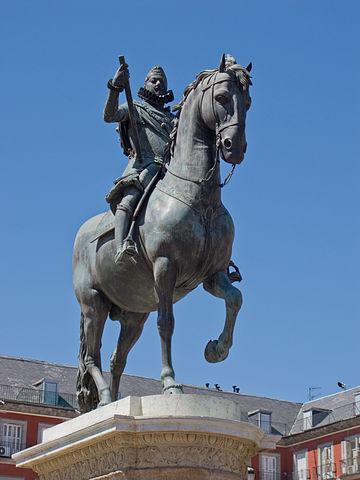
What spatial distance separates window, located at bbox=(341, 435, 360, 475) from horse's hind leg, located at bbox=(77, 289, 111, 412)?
176 ft

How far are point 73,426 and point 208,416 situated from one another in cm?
188

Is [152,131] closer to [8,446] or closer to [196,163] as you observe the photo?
[196,163]

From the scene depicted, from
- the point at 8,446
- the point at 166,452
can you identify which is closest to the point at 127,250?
the point at 166,452

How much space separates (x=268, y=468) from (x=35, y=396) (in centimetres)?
1656

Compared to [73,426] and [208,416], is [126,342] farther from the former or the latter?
[208,416]

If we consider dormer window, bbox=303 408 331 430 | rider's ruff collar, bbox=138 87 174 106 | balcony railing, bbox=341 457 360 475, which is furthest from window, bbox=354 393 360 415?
rider's ruff collar, bbox=138 87 174 106

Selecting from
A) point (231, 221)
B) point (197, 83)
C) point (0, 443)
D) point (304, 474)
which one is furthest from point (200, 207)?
point (304, 474)

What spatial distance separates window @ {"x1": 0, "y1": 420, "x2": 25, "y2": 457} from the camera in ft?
200

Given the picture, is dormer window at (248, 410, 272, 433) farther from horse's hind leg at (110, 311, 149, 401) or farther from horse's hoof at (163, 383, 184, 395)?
horse's hoof at (163, 383, 184, 395)

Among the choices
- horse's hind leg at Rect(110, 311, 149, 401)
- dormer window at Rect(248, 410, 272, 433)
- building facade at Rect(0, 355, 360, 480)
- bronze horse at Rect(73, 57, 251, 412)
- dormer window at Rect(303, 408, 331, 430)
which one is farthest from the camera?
dormer window at Rect(248, 410, 272, 433)

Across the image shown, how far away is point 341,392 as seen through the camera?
239 feet

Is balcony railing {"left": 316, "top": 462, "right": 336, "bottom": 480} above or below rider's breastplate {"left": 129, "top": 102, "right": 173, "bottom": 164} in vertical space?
above

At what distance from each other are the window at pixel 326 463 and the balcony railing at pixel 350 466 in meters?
1.02

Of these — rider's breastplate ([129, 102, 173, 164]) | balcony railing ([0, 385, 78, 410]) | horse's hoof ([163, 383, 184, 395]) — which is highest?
balcony railing ([0, 385, 78, 410])
